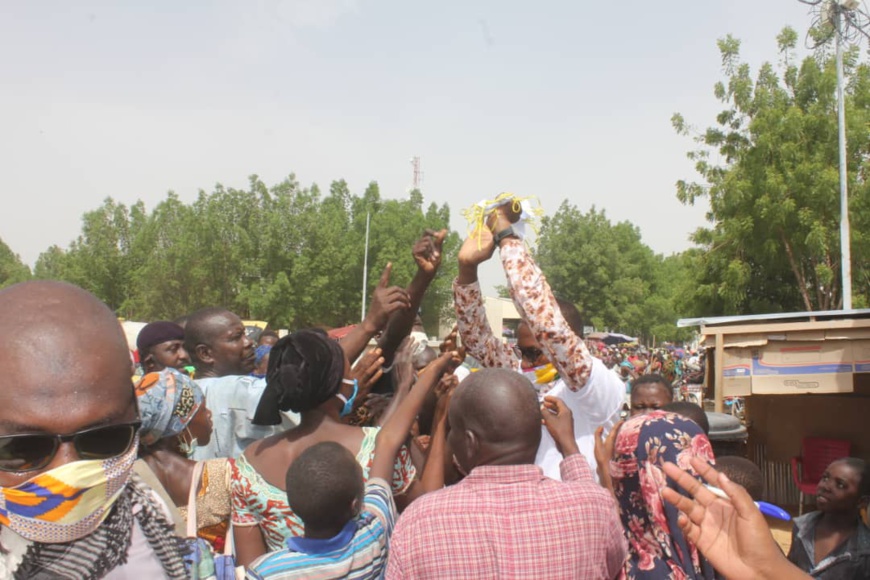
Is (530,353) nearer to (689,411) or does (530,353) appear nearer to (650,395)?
(650,395)

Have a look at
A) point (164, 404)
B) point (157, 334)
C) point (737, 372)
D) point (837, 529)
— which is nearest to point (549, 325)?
point (164, 404)

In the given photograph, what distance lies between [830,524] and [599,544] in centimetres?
280

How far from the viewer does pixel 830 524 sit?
4.02m

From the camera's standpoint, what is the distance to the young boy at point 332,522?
85.4 inches

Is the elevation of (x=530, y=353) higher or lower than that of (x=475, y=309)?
lower

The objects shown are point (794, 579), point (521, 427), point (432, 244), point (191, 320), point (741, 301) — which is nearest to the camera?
point (794, 579)

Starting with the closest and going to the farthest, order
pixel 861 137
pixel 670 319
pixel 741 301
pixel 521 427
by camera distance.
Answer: pixel 521 427 < pixel 861 137 < pixel 741 301 < pixel 670 319

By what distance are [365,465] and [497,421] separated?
629 mm

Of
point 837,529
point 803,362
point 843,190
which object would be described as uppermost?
point 843,190

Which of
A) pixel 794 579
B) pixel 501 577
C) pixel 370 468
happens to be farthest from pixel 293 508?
pixel 794 579

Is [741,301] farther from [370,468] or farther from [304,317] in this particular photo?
[304,317]

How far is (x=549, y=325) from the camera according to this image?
8.41 feet

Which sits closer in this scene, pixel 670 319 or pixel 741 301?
pixel 741 301

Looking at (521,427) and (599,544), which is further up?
(521,427)
